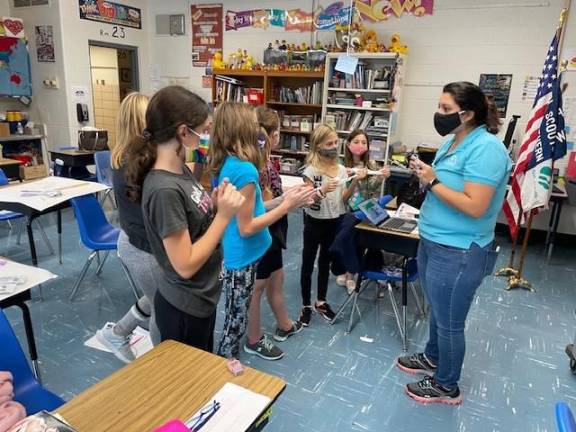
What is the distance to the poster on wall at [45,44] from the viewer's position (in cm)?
583

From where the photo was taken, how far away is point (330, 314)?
3.00m

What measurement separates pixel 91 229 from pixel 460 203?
8.59 feet

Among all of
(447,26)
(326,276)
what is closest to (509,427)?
(326,276)

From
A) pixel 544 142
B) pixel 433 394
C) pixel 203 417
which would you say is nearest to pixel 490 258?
pixel 433 394

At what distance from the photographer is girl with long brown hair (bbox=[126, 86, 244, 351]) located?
4.03ft

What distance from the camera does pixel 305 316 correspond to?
2.91 meters

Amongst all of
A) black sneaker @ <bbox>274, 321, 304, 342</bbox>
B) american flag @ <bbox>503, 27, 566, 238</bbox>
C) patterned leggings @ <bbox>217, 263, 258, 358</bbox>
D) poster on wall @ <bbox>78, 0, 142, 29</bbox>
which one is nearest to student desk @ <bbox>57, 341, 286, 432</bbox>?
patterned leggings @ <bbox>217, 263, 258, 358</bbox>

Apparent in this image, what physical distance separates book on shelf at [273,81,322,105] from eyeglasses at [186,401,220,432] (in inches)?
199

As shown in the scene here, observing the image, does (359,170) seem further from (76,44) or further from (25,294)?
(76,44)

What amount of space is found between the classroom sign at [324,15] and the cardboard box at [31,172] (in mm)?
3281

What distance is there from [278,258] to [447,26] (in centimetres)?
412

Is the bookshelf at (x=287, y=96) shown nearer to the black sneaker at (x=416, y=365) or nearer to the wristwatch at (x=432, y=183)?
Result: the black sneaker at (x=416, y=365)

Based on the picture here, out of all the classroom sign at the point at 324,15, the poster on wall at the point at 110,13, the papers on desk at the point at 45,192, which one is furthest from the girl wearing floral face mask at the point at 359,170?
the poster on wall at the point at 110,13

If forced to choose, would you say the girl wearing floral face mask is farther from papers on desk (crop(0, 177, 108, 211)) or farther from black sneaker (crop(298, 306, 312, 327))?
papers on desk (crop(0, 177, 108, 211))
